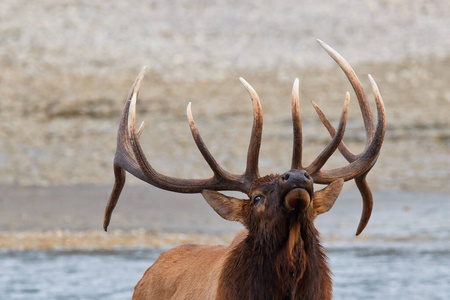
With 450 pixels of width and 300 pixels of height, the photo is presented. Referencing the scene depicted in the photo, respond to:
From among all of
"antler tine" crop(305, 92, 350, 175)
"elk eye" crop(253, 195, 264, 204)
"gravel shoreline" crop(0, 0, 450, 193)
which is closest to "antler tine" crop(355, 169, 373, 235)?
"antler tine" crop(305, 92, 350, 175)

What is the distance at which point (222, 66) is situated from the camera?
22781 mm

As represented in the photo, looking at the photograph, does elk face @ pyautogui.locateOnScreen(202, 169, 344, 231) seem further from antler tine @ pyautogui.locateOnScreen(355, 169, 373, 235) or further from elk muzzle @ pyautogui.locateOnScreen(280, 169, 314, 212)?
antler tine @ pyautogui.locateOnScreen(355, 169, 373, 235)

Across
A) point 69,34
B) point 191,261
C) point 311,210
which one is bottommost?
point 191,261

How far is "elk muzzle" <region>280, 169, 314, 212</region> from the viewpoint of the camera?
17.8ft

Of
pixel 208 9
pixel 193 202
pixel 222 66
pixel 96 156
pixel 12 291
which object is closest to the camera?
pixel 12 291

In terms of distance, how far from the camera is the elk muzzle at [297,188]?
5.43m

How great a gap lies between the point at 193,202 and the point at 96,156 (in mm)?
3551

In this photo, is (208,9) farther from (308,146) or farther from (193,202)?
(193,202)

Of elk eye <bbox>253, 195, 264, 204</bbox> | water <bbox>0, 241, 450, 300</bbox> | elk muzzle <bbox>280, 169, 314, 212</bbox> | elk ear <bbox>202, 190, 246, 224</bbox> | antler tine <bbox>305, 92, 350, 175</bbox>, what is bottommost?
water <bbox>0, 241, 450, 300</bbox>

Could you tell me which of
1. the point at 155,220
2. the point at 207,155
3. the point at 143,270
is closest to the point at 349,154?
the point at 207,155

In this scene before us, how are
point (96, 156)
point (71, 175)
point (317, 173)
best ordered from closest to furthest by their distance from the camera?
point (317, 173) < point (71, 175) < point (96, 156)

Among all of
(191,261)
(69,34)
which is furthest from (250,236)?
(69,34)

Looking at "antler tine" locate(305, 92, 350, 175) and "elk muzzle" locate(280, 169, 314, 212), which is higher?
"antler tine" locate(305, 92, 350, 175)

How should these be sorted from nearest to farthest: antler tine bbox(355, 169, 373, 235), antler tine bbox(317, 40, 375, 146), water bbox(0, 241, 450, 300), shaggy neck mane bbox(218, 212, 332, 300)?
1. shaggy neck mane bbox(218, 212, 332, 300)
2. antler tine bbox(317, 40, 375, 146)
3. antler tine bbox(355, 169, 373, 235)
4. water bbox(0, 241, 450, 300)
